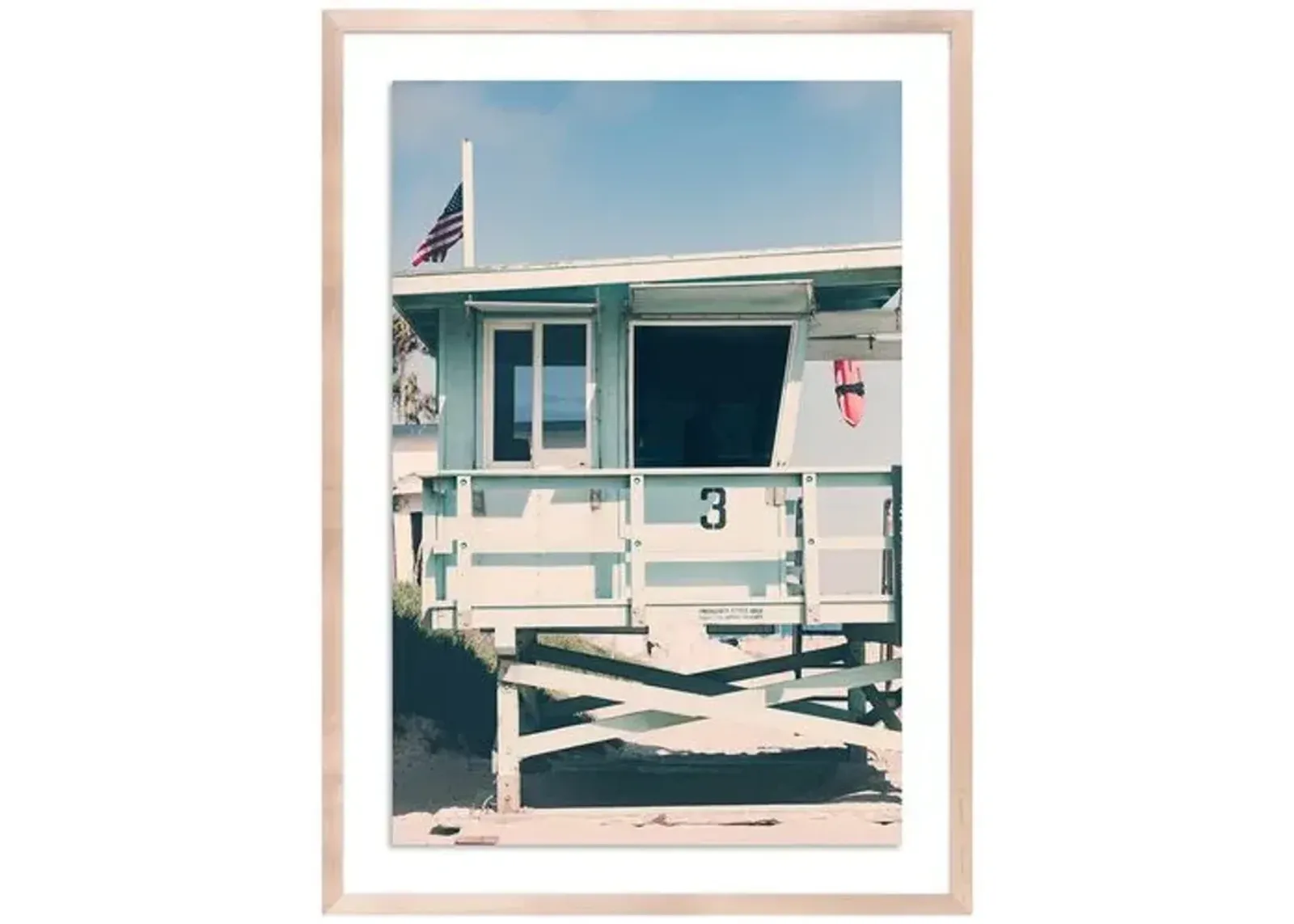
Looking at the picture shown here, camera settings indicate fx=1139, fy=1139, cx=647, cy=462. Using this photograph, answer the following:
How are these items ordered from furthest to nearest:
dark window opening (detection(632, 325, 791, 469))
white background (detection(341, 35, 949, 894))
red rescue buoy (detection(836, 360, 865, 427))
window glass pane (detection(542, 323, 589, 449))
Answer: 1. window glass pane (detection(542, 323, 589, 449))
2. dark window opening (detection(632, 325, 791, 469))
3. red rescue buoy (detection(836, 360, 865, 427))
4. white background (detection(341, 35, 949, 894))

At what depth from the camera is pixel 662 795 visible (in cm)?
346

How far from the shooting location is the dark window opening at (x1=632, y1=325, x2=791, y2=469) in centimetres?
378

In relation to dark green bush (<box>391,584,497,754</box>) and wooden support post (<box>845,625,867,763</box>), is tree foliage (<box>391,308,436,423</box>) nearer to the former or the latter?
dark green bush (<box>391,584,497,754</box>)

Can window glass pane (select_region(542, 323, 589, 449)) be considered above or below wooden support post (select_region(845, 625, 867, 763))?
above

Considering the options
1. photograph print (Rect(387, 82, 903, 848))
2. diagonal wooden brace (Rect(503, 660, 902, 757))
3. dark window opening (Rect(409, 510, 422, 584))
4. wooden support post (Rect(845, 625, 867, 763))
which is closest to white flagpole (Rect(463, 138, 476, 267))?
photograph print (Rect(387, 82, 903, 848))

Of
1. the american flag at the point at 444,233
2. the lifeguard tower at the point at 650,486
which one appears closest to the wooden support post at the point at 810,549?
the lifeguard tower at the point at 650,486

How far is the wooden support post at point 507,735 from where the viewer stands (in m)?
3.46

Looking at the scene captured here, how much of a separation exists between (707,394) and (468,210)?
1014mm

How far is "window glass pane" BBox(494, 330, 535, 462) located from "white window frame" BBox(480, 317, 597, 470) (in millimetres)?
12

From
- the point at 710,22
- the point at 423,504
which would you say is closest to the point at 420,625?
the point at 423,504
